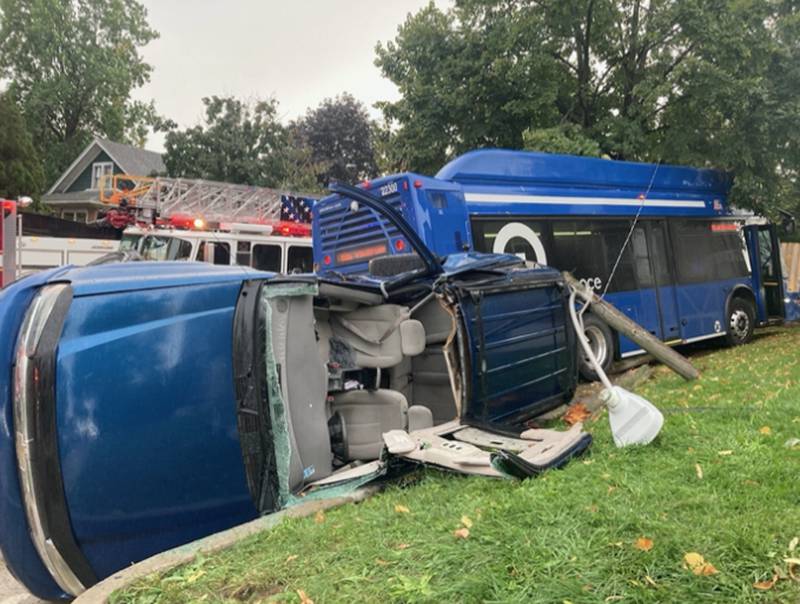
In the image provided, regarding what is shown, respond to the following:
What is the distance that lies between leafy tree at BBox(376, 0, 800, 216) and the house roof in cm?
2366

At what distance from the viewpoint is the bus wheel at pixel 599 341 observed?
884 centimetres

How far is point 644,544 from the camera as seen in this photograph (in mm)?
2562

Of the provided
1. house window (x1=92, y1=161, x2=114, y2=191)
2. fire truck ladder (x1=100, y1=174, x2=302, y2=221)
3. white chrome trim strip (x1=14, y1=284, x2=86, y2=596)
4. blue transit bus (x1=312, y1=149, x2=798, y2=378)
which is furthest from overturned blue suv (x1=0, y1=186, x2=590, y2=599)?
house window (x1=92, y1=161, x2=114, y2=191)

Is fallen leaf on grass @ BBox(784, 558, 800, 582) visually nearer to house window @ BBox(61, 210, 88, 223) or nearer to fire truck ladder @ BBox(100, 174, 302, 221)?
fire truck ladder @ BBox(100, 174, 302, 221)

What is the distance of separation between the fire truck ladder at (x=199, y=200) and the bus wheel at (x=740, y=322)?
10.1 m

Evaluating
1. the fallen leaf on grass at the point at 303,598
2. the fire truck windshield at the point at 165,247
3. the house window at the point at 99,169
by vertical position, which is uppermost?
the house window at the point at 99,169

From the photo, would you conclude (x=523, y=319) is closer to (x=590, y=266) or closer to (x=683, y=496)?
(x=683, y=496)

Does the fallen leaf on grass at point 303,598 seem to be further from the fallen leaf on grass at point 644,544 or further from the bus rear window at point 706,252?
the bus rear window at point 706,252

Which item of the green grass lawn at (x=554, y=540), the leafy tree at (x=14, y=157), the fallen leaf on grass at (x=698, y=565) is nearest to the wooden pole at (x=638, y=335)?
the green grass lawn at (x=554, y=540)

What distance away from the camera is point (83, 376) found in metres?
2.98

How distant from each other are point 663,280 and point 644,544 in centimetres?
852

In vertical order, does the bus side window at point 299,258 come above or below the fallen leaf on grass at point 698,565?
above

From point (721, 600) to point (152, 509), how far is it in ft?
8.38

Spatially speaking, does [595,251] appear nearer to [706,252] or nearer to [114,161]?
[706,252]
